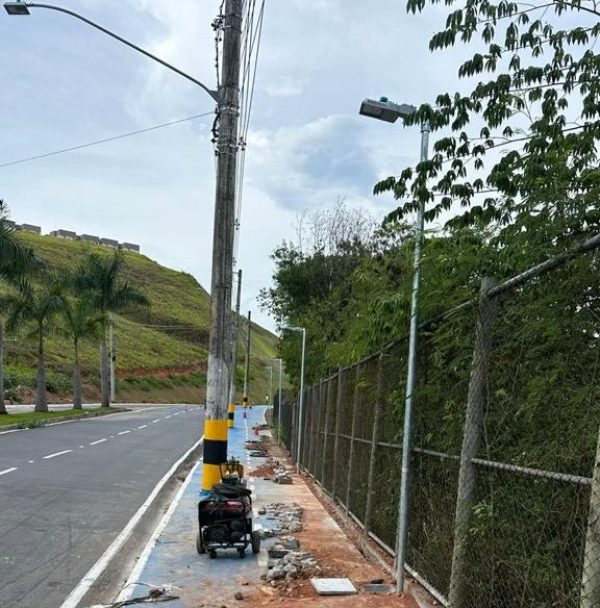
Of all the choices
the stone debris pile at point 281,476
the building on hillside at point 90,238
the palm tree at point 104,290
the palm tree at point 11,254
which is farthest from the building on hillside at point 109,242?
the stone debris pile at point 281,476

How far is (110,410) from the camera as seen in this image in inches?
1948

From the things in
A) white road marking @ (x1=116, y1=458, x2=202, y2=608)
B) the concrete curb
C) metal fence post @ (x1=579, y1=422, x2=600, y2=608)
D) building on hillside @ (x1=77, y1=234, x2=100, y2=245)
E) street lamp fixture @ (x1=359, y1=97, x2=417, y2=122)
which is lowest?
the concrete curb

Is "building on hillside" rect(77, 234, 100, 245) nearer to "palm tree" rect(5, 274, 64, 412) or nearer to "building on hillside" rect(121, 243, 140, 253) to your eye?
"building on hillside" rect(121, 243, 140, 253)

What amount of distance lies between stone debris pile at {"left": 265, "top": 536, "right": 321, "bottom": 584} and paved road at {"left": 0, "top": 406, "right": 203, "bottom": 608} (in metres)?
1.97

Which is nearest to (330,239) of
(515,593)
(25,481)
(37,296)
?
(37,296)

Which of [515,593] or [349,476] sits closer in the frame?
[515,593]

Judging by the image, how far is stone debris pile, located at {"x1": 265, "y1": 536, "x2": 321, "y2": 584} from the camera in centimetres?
733

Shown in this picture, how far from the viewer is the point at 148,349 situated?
99.0 meters

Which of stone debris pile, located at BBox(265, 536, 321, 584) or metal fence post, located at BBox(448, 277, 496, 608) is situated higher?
metal fence post, located at BBox(448, 277, 496, 608)

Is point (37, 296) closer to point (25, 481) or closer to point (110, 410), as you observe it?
point (110, 410)

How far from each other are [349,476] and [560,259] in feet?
24.6

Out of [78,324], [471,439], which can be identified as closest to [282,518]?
[471,439]

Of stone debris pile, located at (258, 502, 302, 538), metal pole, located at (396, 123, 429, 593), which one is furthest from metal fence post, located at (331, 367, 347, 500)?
metal pole, located at (396, 123, 429, 593)

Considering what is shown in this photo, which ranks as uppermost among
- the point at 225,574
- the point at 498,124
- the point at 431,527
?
the point at 498,124
